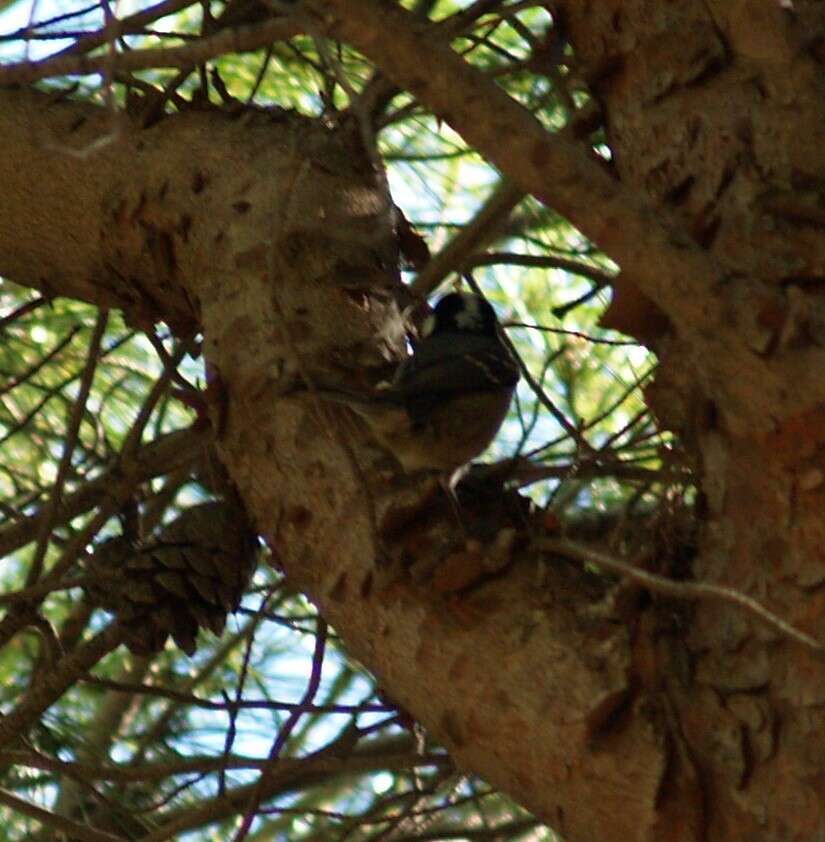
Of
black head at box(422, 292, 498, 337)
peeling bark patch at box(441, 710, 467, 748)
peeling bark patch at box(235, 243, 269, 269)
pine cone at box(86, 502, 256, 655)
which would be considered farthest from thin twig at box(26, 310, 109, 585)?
peeling bark patch at box(441, 710, 467, 748)

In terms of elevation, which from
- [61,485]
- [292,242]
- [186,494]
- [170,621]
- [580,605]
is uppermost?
[186,494]

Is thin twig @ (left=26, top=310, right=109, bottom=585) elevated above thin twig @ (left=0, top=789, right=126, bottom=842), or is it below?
above

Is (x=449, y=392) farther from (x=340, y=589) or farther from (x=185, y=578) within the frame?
(x=340, y=589)

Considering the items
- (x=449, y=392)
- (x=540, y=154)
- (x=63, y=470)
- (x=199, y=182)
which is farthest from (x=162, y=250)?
(x=540, y=154)

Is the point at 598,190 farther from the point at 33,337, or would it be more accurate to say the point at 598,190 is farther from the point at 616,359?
the point at 33,337

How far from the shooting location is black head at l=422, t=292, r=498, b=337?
2330 millimetres

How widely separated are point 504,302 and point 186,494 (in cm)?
78

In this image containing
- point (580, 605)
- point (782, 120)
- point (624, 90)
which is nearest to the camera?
point (580, 605)

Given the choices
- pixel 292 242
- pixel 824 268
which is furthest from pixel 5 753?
pixel 824 268

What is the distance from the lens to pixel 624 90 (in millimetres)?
1524

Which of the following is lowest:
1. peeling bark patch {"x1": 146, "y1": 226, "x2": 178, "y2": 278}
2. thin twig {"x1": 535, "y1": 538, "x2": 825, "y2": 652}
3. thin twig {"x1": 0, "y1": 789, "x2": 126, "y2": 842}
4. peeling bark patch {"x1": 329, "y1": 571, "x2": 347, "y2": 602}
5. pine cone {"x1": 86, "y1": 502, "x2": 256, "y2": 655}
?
thin twig {"x1": 535, "y1": 538, "x2": 825, "y2": 652}

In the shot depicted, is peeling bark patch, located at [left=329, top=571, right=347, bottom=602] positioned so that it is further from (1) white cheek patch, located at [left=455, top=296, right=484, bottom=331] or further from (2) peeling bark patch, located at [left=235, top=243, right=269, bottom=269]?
(1) white cheek patch, located at [left=455, top=296, right=484, bottom=331]

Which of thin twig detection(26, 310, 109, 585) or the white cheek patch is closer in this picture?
thin twig detection(26, 310, 109, 585)

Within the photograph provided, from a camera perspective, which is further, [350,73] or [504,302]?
[504,302]
